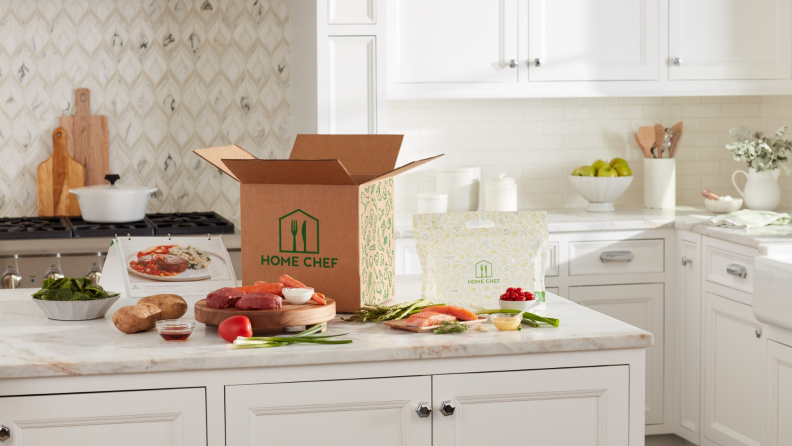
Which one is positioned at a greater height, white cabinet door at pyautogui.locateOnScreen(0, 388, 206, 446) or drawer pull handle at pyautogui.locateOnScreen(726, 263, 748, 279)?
drawer pull handle at pyautogui.locateOnScreen(726, 263, 748, 279)

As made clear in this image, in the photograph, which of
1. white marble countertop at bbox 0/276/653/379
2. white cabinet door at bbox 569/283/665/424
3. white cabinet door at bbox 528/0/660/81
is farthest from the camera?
white cabinet door at bbox 528/0/660/81

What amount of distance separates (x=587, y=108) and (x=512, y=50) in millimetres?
689

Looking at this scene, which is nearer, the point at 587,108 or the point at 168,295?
the point at 168,295

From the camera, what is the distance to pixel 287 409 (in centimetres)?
149

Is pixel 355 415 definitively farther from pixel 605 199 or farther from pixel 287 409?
pixel 605 199

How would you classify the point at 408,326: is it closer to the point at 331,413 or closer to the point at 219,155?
the point at 331,413

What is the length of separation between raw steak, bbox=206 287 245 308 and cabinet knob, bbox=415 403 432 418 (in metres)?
0.40

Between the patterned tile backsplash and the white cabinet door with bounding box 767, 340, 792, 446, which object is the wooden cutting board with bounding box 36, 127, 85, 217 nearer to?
the patterned tile backsplash

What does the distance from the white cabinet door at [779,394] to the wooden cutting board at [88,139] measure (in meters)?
2.93

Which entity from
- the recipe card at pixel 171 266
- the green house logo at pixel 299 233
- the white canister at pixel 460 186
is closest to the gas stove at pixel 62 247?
the white canister at pixel 460 186

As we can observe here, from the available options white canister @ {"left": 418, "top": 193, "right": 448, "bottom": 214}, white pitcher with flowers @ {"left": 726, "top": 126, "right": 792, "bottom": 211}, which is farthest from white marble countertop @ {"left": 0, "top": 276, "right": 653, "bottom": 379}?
white pitcher with flowers @ {"left": 726, "top": 126, "right": 792, "bottom": 211}

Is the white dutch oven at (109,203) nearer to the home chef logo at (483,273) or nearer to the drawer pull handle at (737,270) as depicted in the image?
the home chef logo at (483,273)

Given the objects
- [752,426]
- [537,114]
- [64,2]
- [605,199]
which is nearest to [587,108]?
[537,114]

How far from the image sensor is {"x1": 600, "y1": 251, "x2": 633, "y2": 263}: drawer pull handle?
3490 mm
